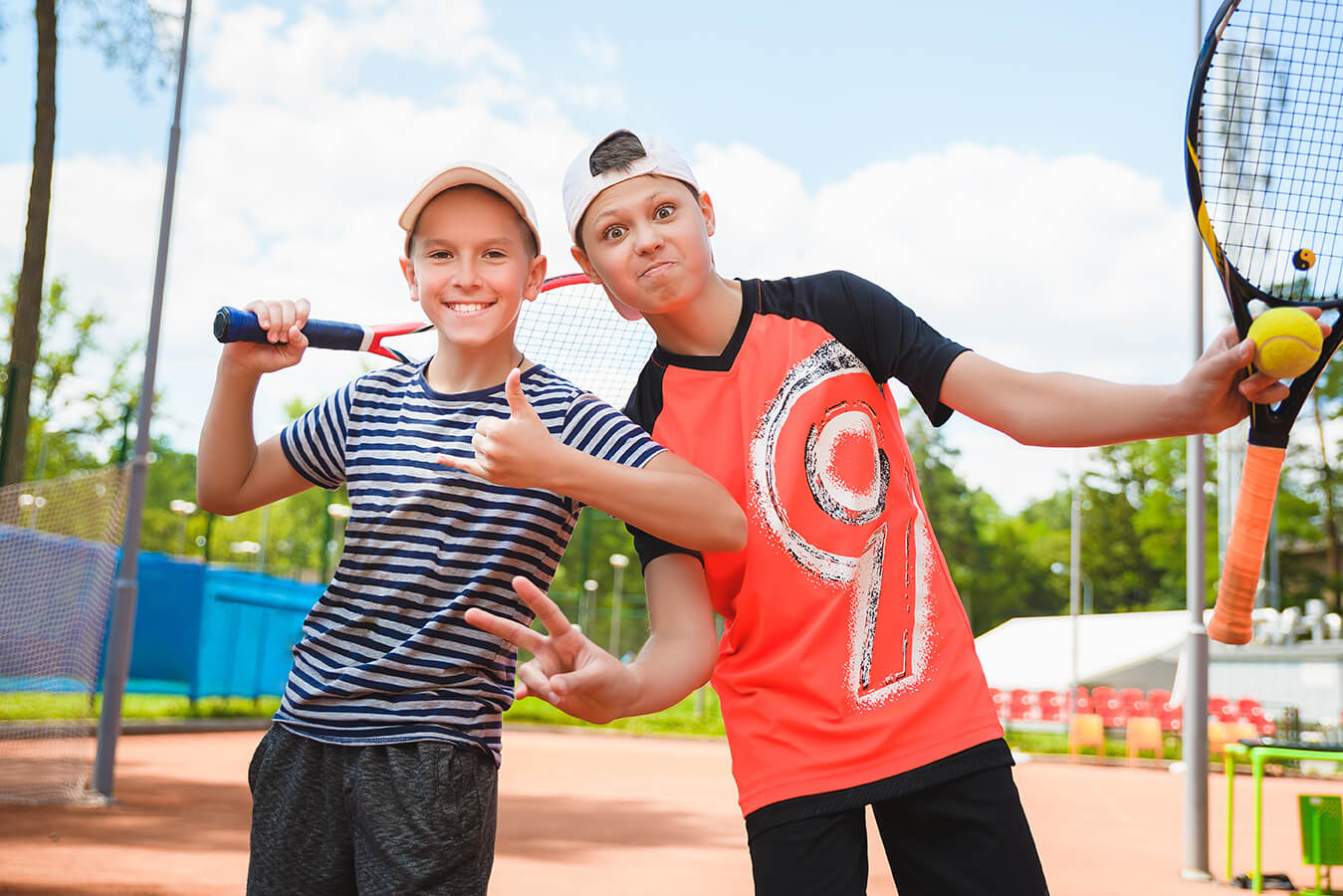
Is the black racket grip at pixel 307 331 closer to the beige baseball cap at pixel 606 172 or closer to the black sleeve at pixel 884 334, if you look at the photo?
the beige baseball cap at pixel 606 172

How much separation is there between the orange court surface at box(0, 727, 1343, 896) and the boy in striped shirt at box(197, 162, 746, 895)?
4.63 meters

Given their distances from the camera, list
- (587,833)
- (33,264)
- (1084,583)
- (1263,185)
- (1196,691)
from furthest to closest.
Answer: (1084,583) → (33,264) → (587,833) → (1196,691) → (1263,185)

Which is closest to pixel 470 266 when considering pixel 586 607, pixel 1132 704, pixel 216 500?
pixel 216 500

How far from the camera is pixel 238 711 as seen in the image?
1875cm

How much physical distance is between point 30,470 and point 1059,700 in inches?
1398

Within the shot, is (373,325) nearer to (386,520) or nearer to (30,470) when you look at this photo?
(386,520)

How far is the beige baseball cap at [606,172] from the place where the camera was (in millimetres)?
2223

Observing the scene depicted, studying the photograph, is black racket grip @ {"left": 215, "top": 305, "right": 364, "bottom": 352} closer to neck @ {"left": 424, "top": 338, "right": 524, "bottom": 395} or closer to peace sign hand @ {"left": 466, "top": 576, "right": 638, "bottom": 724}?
neck @ {"left": 424, "top": 338, "right": 524, "bottom": 395}

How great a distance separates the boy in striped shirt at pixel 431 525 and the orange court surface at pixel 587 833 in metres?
4.63

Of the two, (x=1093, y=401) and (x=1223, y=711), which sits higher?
(x=1093, y=401)

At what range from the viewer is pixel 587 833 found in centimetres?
916

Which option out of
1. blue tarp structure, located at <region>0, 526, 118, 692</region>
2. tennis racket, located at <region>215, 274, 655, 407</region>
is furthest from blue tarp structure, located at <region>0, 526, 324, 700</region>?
tennis racket, located at <region>215, 274, 655, 407</region>

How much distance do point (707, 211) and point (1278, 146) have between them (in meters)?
1.40

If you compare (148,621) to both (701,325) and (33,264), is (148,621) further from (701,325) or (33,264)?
(701,325)
